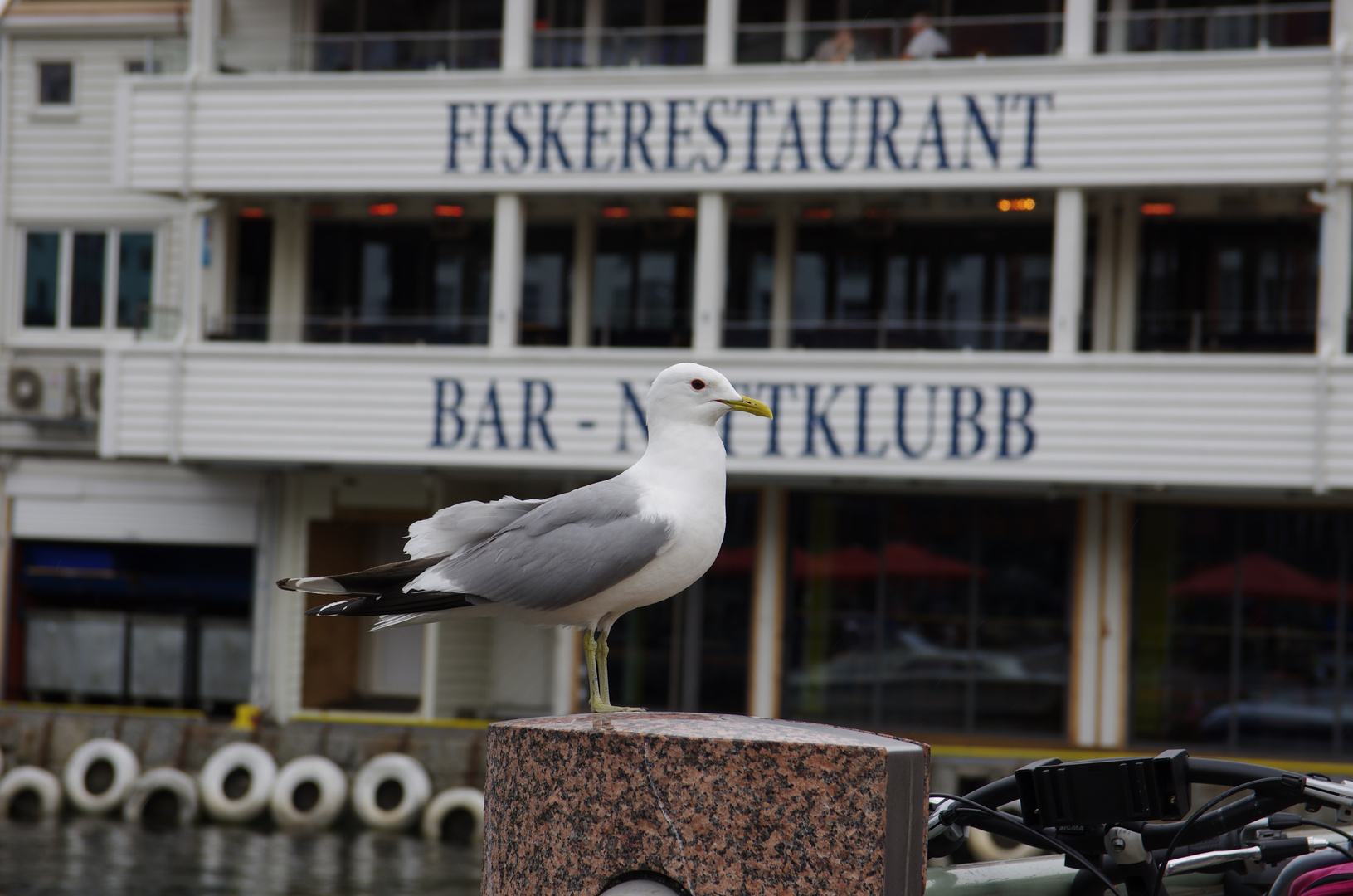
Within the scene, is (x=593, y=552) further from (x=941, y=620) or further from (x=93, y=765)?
(x=93, y=765)

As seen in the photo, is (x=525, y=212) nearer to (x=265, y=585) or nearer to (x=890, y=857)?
(x=265, y=585)

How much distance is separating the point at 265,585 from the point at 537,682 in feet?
12.6

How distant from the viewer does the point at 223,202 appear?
19750mm

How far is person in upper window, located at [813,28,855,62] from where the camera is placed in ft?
58.0

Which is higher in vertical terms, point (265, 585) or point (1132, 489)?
point (1132, 489)

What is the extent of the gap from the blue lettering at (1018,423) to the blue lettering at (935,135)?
272 cm

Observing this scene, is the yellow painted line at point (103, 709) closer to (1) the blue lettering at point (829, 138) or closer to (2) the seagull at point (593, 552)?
(1) the blue lettering at point (829, 138)

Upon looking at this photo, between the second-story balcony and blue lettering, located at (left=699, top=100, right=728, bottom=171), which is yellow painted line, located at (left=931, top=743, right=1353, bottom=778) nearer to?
blue lettering, located at (left=699, top=100, right=728, bottom=171)

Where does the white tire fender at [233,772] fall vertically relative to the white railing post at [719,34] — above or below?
below

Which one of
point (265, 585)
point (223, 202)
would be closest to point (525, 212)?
point (223, 202)

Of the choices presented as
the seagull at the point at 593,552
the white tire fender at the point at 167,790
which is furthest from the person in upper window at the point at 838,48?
the seagull at the point at 593,552

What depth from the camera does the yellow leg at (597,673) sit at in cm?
398

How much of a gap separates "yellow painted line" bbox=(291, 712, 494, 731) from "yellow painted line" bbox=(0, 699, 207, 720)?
137 centimetres

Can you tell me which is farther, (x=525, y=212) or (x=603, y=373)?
(x=525, y=212)
